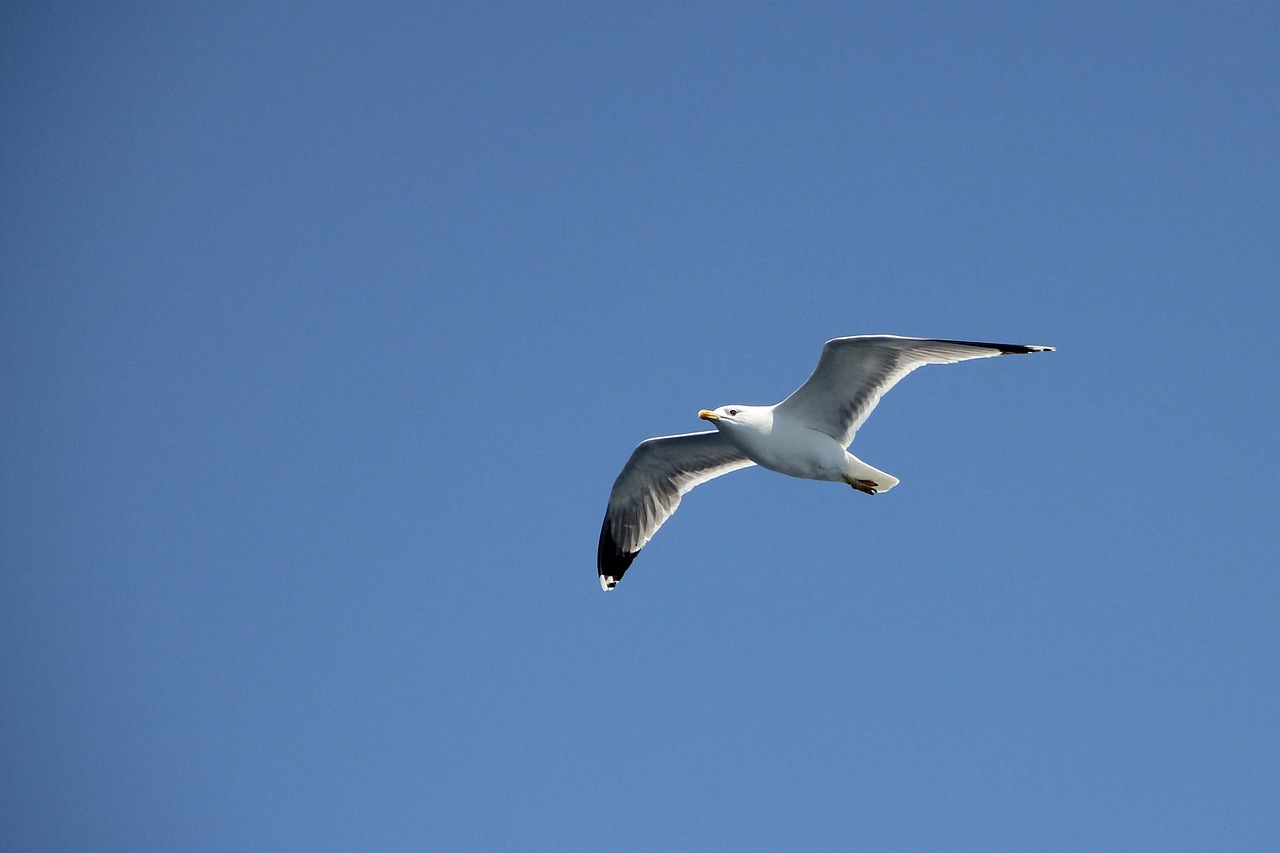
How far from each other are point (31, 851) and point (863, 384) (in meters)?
203

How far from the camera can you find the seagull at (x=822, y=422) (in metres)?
11.0

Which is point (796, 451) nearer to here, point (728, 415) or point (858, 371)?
point (728, 415)

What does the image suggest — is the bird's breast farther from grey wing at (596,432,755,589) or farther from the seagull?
grey wing at (596,432,755,589)

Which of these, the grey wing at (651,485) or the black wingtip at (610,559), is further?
the black wingtip at (610,559)

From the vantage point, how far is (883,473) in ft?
38.2

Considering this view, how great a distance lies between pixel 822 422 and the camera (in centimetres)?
1173

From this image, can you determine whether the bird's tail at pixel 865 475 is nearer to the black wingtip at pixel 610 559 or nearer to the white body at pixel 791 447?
the white body at pixel 791 447

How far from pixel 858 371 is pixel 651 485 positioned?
3432 millimetres

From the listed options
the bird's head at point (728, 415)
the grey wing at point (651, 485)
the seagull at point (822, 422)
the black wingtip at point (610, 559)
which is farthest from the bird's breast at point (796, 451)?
the black wingtip at point (610, 559)

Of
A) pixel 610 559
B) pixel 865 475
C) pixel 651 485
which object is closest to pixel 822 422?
pixel 865 475

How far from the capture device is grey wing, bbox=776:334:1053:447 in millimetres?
10797

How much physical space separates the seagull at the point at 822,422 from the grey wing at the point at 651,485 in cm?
2

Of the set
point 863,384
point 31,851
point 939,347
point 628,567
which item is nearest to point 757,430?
point 863,384

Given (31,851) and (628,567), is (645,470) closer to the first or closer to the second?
(628,567)
